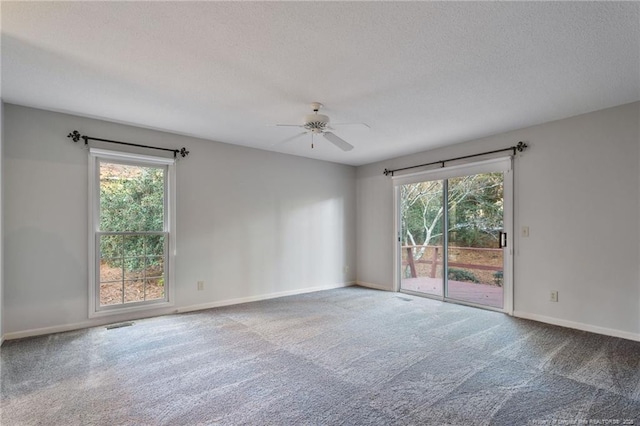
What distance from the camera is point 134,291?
12.8ft

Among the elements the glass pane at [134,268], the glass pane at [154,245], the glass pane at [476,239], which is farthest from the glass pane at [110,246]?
the glass pane at [476,239]

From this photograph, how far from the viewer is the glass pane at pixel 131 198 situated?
12.4 ft

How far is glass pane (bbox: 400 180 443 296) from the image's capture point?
504 cm

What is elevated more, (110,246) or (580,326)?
(110,246)

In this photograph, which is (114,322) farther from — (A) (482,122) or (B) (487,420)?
(A) (482,122)

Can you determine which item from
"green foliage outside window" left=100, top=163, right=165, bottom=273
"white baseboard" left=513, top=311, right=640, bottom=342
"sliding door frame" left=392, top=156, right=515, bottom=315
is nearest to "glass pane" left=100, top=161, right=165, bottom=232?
"green foliage outside window" left=100, top=163, right=165, bottom=273

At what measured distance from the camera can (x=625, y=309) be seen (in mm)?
3203

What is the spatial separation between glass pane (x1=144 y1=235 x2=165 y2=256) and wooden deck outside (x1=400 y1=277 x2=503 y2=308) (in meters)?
3.83

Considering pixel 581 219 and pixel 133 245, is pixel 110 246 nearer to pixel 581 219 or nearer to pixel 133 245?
pixel 133 245

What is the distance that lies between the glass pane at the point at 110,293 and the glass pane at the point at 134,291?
0.21 feet

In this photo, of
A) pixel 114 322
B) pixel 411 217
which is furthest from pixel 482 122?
pixel 114 322

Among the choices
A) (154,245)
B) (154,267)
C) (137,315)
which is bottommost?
(137,315)

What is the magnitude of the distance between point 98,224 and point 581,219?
17.9ft

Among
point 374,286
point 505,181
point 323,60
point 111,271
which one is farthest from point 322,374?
point 374,286
